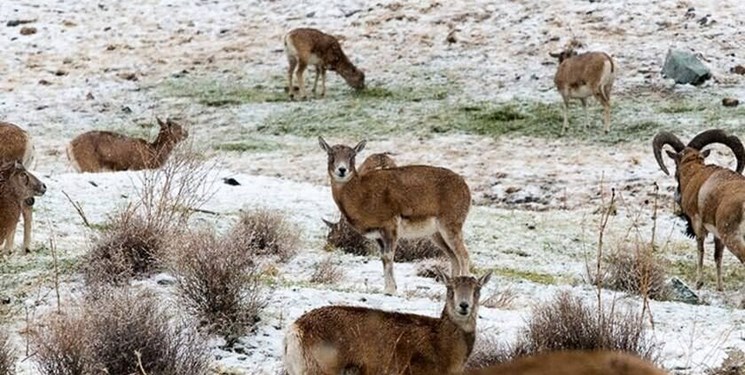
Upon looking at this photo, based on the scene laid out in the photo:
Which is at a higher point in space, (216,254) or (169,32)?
(216,254)

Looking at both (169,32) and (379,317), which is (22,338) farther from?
(169,32)

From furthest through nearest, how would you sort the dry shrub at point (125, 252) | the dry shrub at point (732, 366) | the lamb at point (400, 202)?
1. the lamb at point (400, 202)
2. the dry shrub at point (125, 252)
3. the dry shrub at point (732, 366)

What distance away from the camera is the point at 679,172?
42.9 ft

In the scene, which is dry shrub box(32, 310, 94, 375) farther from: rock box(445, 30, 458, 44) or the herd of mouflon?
A: rock box(445, 30, 458, 44)

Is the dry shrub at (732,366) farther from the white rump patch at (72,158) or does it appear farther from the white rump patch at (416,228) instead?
the white rump patch at (72,158)

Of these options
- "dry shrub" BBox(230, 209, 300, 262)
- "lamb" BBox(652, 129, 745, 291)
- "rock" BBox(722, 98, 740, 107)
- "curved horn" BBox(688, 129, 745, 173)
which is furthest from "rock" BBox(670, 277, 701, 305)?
"rock" BBox(722, 98, 740, 107)

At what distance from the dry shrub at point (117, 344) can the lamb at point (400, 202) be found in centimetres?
Result: 397

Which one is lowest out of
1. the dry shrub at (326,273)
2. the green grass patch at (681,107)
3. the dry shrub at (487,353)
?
the green grass patch at (681,107)

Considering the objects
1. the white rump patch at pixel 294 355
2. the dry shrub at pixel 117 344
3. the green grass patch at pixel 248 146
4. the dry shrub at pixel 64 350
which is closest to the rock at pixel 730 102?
the green grass patch at pixel 248 146

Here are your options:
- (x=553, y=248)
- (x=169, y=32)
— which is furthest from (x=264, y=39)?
(x=553, y=248)

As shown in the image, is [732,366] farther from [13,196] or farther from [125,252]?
[13,196]

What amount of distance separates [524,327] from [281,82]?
1945 cm

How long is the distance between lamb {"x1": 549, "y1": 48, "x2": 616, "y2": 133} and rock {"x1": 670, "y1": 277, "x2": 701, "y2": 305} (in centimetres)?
1123

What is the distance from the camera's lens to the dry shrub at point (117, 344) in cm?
643
